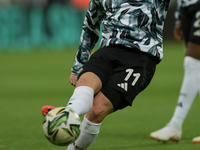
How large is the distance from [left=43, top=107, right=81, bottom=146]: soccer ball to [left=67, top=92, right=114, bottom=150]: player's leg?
415mm

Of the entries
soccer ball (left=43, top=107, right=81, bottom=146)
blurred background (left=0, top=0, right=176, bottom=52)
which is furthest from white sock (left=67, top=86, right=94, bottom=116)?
blurred background (left=0, top=0, right=176, bottom=52)

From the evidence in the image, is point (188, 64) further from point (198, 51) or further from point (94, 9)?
point (94, 9)

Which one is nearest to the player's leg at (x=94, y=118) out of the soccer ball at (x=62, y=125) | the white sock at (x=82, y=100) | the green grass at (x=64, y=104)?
the white sock at (x=82, y=100)

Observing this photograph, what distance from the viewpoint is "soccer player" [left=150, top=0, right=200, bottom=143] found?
14.6ft

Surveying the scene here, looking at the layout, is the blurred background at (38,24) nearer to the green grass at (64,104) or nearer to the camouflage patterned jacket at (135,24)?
the green grass at (64,104)

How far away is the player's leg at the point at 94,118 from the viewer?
3215mm

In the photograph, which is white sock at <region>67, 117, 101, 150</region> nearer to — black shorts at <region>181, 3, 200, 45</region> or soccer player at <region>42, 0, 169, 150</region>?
soccer player at <region>42, 0, 169, 150</region>

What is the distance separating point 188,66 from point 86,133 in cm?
168

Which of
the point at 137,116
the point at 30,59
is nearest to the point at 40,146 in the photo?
the point at 137,116

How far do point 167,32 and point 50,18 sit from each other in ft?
17.1

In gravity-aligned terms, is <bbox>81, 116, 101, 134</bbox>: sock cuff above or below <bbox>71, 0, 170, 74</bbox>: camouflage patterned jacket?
below

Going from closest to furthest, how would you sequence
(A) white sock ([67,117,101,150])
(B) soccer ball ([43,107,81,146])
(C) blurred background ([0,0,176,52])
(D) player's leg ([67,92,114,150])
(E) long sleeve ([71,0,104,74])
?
(B) soccer ball ([43,107,81,146]) → (D) player's leg ([67,92,114,150]) → (A) white sock ([67,117,101,150]) → (E) long sleeve ([71,0,104,74]) → (C) blurred background ([0,0,176,52])

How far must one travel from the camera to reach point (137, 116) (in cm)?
613

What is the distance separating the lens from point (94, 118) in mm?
3279
